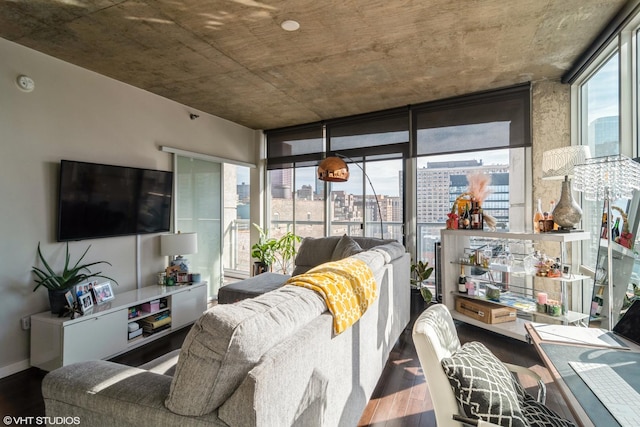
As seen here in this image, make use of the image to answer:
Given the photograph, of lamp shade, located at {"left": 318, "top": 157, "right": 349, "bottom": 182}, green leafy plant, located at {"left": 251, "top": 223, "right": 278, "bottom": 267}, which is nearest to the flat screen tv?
green leafy plant, located at {"left": 251, "top": 223, "right": 278, "bottom": 267}

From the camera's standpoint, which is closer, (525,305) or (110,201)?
(525,305)

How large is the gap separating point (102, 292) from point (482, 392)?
323cm

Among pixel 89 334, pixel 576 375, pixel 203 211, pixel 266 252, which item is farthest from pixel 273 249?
pixel 576 375

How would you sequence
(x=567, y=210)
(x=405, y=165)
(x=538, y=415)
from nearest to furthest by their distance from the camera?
(x=538, y=415) → (x=567, y=210) → (x=405, y=165)

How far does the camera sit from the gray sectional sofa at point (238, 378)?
40.7 inches

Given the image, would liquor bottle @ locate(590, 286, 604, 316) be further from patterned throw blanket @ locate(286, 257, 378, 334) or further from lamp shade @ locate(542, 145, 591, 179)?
patterned throw blanket @ locate(286, 257, 378, 334)

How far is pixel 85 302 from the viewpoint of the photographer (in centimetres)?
272

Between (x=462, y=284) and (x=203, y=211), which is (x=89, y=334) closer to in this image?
(x=203, y=211)

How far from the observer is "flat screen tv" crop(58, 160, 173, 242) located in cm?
291

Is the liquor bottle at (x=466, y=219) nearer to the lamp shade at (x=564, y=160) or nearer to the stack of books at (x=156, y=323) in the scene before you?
the lamp shade at (x=564, y=160)

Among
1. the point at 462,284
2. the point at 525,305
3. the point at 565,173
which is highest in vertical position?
the point at 565,173

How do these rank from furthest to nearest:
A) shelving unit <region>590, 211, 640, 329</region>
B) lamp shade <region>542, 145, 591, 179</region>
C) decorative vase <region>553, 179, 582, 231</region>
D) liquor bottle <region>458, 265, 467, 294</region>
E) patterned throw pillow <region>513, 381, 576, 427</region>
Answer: liquor bottle <region>458, 265, 467, 294</region> < decorative vase <region>553, 179, 582, 231</region> < lamp shade <region>542, 145, 591, 179</region> < shelving unit <region>590, 211, 640, 329</region> < patterned throw pillow <region>513, 381, 576, 427</region>

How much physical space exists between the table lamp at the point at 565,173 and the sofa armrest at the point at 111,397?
2.83 meters

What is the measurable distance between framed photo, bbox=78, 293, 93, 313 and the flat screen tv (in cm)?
60
